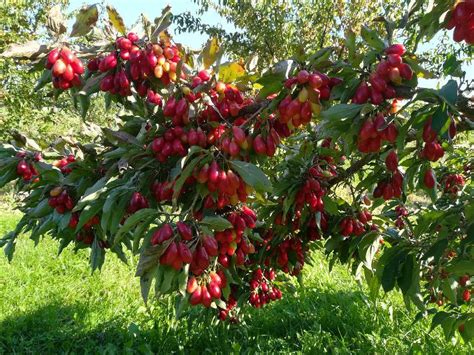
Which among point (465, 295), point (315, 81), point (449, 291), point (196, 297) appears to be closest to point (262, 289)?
point (465, 295)

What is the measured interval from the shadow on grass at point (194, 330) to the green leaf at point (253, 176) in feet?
7.57

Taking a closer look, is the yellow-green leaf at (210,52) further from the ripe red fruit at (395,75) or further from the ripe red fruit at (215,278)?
the ripe red fruit at (215,278)

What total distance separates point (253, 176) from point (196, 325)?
275 centimetres

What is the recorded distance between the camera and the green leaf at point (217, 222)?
1202mm

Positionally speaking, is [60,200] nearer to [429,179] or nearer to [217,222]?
[217,222]

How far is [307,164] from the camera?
1862 mm

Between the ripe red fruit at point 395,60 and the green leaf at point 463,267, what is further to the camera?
the green leaf at point 463,267

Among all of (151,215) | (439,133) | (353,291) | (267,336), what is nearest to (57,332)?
(267,336)

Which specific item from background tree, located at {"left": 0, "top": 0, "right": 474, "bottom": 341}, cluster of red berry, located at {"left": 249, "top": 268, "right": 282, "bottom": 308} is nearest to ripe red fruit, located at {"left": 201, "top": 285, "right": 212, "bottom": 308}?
background tree, located at {"left": 0, "top": 0, "right": 474, "bottom": 341}

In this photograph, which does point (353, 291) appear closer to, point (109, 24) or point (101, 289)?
point (101, 289)

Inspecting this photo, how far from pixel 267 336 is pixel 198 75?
9.27 feet

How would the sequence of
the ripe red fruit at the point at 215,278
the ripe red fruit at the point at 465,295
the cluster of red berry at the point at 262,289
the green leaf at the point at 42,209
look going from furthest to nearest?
1. the cluster of red berry at the point at 262,289
2. the ripe red fruit at the point at 465,295
3. the green leaf at the point at 42,209
4. the ripe red fruit at the point at 215,278

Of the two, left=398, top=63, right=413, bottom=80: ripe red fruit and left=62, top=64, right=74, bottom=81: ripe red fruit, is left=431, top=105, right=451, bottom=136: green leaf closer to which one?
left=398, top=63, right=413, bottom=80: ripe red fruit

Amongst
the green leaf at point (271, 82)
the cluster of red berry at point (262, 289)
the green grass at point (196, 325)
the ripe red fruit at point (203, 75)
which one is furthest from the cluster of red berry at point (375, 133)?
the green grass at point (196, 325)
